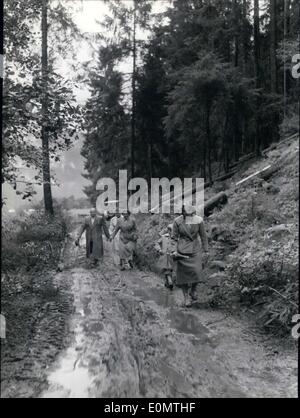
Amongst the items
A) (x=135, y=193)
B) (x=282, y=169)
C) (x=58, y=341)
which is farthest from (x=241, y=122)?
(x=58, y=341)

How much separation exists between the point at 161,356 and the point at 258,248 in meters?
4.45

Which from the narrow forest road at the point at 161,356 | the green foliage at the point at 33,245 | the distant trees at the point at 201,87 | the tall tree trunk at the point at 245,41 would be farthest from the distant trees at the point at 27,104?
the tall tree trunk at the point at 245,41

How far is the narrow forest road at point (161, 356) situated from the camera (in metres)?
5.71

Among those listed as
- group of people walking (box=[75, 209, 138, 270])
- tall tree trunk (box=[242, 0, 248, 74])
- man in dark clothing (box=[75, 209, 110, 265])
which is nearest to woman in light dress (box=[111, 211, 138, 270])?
group of people walking (box=[75, 209, 138, 270])

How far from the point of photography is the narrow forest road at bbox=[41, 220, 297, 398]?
5.71 metres

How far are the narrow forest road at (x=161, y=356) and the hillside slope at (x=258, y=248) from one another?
1.91 ft

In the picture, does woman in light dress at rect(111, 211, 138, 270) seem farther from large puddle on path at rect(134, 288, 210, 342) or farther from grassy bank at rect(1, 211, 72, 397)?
large puddle on path at rect(134, 288, 210, 342)

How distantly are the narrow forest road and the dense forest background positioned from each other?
3.14 meters

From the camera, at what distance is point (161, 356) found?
679 centimetres

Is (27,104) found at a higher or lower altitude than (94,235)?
higher

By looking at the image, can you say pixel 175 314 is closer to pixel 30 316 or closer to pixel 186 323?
pixel 186 323

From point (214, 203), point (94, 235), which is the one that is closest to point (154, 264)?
point (94, 235)

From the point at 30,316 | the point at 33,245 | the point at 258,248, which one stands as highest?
the point at 258,248

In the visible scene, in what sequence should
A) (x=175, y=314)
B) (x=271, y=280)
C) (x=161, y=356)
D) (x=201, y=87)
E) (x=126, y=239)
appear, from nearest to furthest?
(x=161, y=356)
(x=271, y=280)
(x=175, y=314)
(x=126, y=239)
(x=201, y=87)
